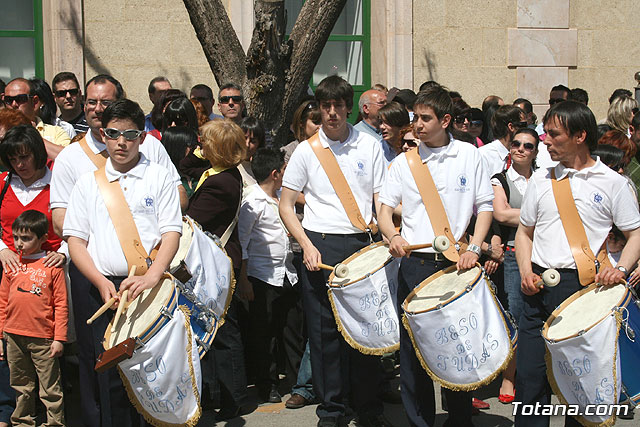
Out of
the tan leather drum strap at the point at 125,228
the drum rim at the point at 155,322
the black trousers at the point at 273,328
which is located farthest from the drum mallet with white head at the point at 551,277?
the black trousers at the point at 273,328

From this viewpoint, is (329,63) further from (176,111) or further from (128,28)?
(176,111)

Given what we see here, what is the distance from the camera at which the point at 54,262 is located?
593 centimetres

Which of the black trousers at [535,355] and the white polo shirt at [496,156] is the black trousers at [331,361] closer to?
the black trousers at [535,355]

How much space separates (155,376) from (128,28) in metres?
7.45

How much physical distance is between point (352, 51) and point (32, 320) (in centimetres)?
760

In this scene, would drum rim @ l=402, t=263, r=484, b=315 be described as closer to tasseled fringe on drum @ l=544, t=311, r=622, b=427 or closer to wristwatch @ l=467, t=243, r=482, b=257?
wristwatch @ l=467, t=243, r=482, b=257

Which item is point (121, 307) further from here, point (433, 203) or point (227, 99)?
point (227, 99)

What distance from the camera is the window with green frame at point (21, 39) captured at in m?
11.3

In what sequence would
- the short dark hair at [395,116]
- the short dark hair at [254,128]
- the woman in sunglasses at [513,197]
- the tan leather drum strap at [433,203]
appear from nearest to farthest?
the tan leather drum strap at [433,203]
the woman in sunglasses at [513,197]
the short dark hair at [254,128]
the short dark hair at [395,116]

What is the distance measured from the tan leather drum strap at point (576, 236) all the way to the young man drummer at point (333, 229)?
4.67ft

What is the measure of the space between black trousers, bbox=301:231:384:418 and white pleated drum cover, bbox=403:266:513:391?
1.04 meters

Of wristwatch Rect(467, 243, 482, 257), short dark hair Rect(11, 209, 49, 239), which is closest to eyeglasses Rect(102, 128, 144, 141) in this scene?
short dark hair Rect(11, 209, 49, 239)

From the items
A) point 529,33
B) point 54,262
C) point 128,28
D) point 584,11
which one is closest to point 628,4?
point 584,11

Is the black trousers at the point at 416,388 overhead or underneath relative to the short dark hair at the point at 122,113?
underneath
